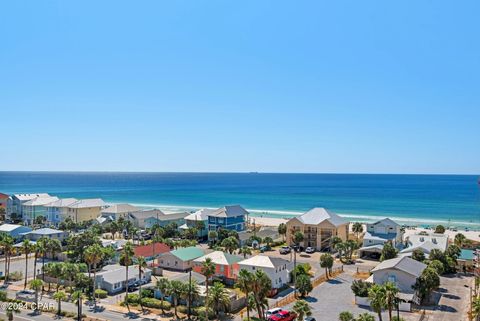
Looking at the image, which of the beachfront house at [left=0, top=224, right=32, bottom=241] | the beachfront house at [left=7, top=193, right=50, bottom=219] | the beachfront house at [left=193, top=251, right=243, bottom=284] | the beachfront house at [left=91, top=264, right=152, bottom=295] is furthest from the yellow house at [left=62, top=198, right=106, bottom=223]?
the beachfront house at [left=193, top=251, right=243, bottom=284]

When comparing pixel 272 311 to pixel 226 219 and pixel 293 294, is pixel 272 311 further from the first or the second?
pixel 226 219

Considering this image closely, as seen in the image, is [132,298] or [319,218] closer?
[132,298]

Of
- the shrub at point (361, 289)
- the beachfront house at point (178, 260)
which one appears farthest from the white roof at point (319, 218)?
the shrub at point (361, 289)

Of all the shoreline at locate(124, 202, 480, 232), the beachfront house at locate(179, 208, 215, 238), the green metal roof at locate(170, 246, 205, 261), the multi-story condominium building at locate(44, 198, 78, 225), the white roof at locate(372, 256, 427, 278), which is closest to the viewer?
the white roof at locate(372, 256, 427, 278)

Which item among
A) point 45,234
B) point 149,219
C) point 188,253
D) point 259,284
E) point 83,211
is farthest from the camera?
point 83,211

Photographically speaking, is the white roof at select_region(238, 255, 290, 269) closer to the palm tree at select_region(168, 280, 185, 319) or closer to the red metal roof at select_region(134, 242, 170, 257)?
the palm tree at select_region(168, 280, 185, 319)

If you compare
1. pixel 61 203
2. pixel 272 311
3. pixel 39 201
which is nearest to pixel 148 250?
pixel 272 311
